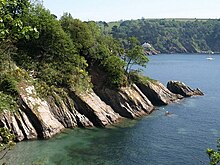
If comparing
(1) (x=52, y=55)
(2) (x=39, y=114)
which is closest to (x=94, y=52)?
(1) (x=52, y=55)

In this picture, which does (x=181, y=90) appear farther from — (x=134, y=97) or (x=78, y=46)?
(x=78, y=46)

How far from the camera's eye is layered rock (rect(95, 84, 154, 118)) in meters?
61.1

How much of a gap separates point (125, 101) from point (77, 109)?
1177cm

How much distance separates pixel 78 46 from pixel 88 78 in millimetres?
7029

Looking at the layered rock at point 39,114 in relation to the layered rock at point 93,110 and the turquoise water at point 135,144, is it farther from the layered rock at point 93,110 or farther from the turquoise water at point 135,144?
the layered rock at point 93,110

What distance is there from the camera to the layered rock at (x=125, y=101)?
61094 millimetres

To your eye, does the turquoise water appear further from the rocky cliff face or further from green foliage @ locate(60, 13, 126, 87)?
green foliage @ locate(60, 13, 126, 87)

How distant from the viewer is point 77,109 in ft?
178

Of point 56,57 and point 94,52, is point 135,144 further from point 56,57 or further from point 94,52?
point 94,52

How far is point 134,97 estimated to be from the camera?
211ft

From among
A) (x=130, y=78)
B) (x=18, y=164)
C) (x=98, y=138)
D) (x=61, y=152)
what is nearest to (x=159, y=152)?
(x=98, y=138)

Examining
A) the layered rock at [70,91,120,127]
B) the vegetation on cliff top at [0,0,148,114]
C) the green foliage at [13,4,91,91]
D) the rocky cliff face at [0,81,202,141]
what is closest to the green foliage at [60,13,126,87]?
the vegetation on cliff top at [0,0,148,114]

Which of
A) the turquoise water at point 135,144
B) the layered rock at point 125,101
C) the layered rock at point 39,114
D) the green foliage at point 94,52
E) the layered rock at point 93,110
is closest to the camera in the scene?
the turquoise water at point 135,144

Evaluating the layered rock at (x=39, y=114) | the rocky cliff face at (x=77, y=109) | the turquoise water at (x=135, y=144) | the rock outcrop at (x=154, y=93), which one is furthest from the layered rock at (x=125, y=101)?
the layered rock at (x=39, y=114)
